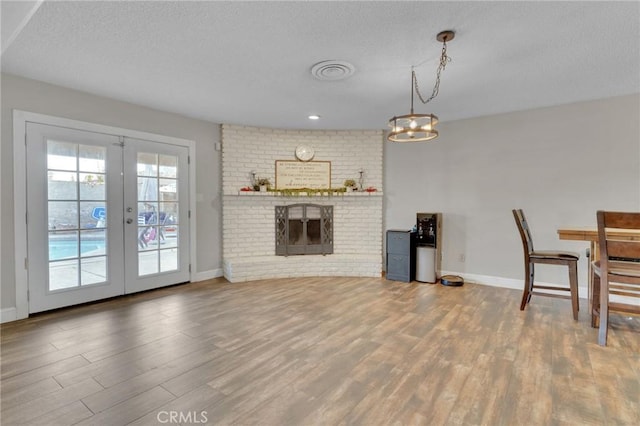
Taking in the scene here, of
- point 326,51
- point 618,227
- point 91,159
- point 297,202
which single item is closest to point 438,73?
point 326,51

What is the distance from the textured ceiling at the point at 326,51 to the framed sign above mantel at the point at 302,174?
1439 mm

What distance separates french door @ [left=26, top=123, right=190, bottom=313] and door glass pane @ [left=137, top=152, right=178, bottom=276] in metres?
0.01

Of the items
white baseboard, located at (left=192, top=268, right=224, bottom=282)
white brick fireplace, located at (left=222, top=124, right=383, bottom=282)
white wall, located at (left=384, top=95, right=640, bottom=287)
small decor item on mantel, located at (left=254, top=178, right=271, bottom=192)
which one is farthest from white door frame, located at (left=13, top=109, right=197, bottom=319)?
white wall, located at (left=384, top=95, right=640, bottom=287)

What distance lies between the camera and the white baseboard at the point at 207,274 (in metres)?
4.49

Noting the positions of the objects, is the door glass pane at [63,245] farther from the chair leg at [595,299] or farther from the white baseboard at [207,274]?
the chair leg at [595,299]

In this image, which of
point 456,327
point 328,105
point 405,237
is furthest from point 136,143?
point 456,327

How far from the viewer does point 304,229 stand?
5043 mm

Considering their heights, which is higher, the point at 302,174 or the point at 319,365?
the point at 302,174

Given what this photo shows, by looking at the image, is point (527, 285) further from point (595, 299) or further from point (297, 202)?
point (297, 202)

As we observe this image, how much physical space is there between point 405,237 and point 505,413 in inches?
115

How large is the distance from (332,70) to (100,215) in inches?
120

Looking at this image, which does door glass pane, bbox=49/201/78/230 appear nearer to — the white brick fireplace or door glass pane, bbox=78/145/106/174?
door glass pane, bbox=78/145/106/174

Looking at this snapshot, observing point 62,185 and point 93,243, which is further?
point 93,243

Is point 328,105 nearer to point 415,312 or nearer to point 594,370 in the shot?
point 415,312
